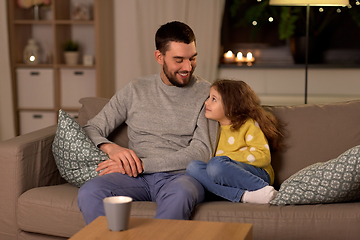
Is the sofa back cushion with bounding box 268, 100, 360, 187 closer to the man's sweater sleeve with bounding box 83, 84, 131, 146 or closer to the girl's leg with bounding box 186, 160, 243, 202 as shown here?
the girl's leg with bounding box 186, 160, 243, 202

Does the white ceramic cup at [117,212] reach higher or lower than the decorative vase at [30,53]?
lower

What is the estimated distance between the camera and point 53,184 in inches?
79.0

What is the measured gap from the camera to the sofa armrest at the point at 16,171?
179 cm

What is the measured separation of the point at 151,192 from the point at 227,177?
322 millimetres

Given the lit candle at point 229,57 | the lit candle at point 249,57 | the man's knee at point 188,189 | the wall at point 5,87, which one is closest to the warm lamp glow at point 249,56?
the lit candle at point 249,57

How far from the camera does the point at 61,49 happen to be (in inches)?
150

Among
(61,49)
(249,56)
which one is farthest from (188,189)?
(61,49)

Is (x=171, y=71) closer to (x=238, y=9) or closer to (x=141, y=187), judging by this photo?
(x=141, y=187)

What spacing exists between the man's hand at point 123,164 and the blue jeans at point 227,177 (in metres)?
0.21

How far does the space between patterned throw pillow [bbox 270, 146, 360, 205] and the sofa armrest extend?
1.00 m

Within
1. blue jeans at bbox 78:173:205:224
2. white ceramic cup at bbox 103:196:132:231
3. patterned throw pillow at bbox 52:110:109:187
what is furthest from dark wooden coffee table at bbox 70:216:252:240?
patterned throw pillow at bbox 52:110:109:187

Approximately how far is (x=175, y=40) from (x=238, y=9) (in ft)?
7.02

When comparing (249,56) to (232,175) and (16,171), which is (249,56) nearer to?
(232,175)

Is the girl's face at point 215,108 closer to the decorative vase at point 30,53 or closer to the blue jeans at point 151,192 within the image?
the blue jeans at point 151,192
